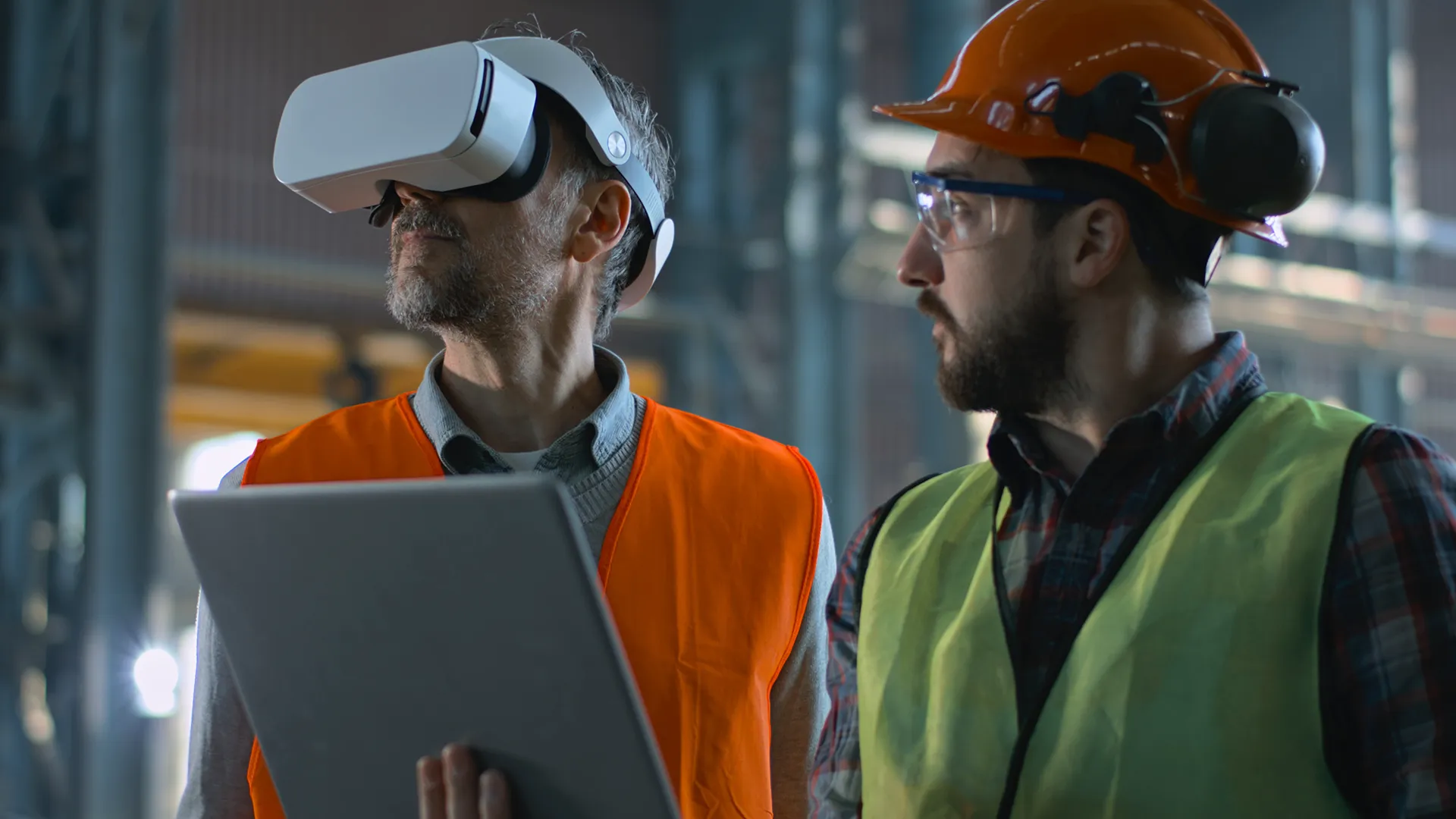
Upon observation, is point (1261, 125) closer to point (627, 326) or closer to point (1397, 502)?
point (1397, 502)

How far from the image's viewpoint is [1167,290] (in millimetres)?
1747

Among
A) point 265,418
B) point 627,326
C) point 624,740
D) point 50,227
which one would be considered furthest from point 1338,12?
point 624,740

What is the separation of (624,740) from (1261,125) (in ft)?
3.30

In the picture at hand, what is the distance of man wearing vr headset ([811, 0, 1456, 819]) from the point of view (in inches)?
55.8

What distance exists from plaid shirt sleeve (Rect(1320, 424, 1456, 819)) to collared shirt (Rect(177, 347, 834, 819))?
0.91 meters

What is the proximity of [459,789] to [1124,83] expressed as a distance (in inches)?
42.7

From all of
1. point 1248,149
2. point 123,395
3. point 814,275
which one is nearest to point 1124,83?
point 1248,149

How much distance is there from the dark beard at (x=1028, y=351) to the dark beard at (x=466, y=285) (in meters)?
0.72

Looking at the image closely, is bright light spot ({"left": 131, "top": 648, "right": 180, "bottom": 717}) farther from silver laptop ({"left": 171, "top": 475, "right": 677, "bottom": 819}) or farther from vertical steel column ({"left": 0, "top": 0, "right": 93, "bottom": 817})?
silver laptop ({"left": 171, "top": 475, "right": 677, "bottom": 819})

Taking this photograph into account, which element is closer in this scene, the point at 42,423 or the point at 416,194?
the point at 416,194

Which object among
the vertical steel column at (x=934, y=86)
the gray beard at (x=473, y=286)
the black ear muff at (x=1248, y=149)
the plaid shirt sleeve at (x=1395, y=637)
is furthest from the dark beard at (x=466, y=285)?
the vertical steel column at (x=934, y=86)

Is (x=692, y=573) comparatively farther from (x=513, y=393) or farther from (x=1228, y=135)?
(x=1228, y=135)

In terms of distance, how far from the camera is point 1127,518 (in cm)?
163

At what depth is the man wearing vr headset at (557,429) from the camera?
1985mm
